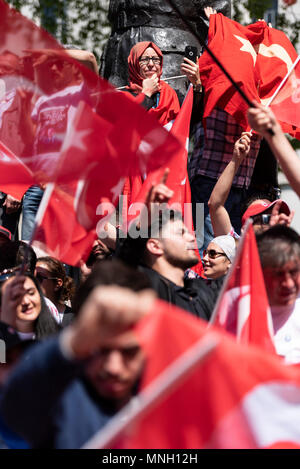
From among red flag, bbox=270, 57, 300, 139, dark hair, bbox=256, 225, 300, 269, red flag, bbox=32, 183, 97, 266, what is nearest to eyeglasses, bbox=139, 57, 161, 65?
red flag, bbox=270, 57, 300, 139

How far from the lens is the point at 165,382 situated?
2.37 metres

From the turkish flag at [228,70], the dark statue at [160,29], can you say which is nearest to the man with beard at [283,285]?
the turkish flag at [228,70]

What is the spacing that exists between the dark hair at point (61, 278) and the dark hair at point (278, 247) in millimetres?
2149

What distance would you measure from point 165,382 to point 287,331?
1.30 meters

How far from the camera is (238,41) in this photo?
608 cm

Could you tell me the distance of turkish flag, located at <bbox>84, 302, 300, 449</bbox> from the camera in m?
2.38

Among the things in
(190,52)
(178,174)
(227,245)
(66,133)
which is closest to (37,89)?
(66,133)

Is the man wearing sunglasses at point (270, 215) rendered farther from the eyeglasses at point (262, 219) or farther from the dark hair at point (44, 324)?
the dark hair at point (44, 324)

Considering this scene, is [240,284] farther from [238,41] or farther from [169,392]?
[238,41]

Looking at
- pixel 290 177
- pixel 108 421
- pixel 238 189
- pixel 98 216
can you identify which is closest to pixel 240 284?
pixel 290 177

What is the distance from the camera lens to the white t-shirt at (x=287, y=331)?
3475mm

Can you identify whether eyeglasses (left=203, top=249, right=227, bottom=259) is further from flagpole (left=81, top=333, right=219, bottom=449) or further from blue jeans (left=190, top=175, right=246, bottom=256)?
flagpole (left=81, top=333, right=219, bottom=449)

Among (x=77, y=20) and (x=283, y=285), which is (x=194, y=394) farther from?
(x=77, y=20)

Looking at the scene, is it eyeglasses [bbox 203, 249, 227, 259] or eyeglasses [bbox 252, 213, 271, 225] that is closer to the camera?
eyeglasses [bbox 252, 213, 271, 225]
